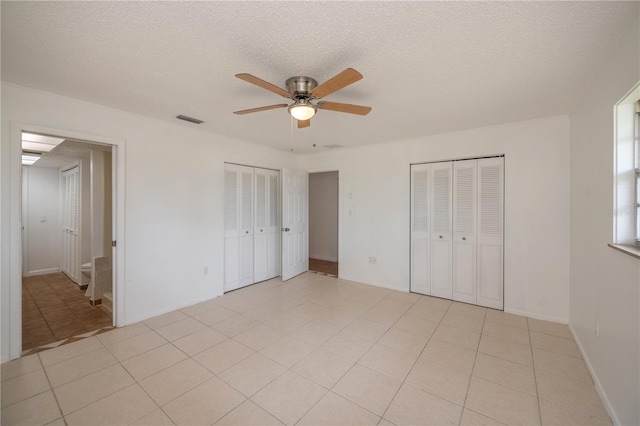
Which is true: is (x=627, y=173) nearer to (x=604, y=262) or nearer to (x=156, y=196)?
(x=604, y=262)

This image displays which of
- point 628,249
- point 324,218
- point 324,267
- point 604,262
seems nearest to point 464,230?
point 604,262

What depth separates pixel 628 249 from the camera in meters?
1.57

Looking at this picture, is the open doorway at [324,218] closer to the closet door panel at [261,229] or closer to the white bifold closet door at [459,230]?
the closet door panel at [261,229]

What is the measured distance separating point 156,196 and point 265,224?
1.96 metres

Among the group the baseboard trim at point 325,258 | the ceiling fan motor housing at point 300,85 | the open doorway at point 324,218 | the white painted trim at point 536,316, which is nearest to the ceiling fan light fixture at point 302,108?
the ceiling fan motor housing at point 300,85

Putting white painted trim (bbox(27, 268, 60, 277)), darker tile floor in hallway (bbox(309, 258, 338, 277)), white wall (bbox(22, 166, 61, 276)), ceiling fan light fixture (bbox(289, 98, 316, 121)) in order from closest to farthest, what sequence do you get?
ceiling fan light fixture (bbox(289, 98, 316, 121)) → white painted trim (bbox(27, 268, 60, 277)) → white wall (bbox(22, 166, 61, 276)) → darker tile floor in hallway (bbox(309, 258, 338, 277))

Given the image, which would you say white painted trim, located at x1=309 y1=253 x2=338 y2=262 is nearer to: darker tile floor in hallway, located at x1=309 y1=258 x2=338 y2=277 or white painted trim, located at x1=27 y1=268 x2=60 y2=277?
darker tile floor in hallway, located at x1=309 y1=258 x2=338 y2=277

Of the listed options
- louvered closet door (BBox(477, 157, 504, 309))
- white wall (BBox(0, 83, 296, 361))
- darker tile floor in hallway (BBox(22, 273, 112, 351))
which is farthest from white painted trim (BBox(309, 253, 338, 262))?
darker tile floor in hallway (BBox(22, 273, 112, 351))

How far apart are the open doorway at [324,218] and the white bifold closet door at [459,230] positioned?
2.78 meters

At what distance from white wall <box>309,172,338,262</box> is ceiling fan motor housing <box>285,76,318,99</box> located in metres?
4.56

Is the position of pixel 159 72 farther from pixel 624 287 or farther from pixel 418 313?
pixel 418 313

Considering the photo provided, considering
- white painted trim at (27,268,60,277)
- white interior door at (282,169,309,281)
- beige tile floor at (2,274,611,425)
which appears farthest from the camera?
white painted trim at (27,268,60,277)

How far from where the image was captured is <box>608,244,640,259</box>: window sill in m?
1.43

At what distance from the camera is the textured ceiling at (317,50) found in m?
1.48
